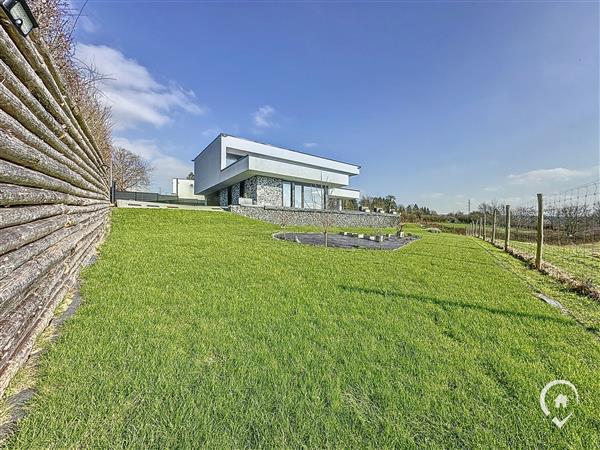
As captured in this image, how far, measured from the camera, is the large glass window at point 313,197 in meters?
26.7

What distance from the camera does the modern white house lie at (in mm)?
21953

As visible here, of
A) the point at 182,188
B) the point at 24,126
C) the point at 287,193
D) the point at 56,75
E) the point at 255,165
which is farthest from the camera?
the point at 182,188

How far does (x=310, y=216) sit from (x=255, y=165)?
676cm

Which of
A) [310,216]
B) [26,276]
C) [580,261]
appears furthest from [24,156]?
[310,216]

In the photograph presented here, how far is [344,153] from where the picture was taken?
39906 millimetres

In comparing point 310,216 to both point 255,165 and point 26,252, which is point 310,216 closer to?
point 255,165

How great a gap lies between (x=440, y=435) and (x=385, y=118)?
18.1 metres

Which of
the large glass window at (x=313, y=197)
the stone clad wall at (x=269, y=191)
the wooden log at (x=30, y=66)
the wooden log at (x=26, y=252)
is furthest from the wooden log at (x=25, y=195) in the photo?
the large glass window at (x=313, y=197)

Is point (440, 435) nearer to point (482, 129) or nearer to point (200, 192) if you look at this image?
point (482, 129)

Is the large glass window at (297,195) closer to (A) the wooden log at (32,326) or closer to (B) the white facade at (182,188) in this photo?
(A) the wooden log at (32,326)

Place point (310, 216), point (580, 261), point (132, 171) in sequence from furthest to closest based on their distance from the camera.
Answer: point (132, 171) < point (310, 216) < point (580, 261)

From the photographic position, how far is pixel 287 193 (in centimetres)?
2495
